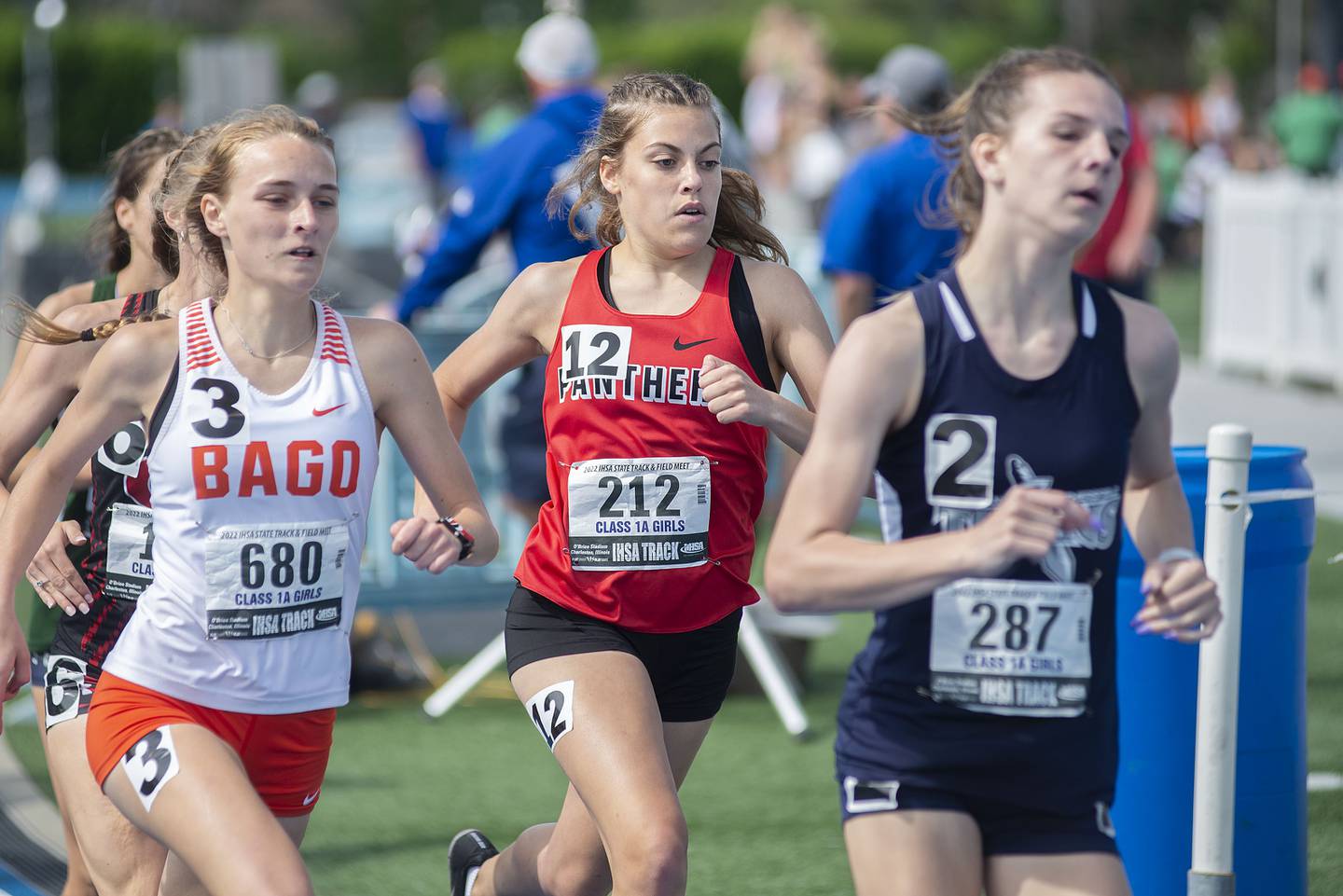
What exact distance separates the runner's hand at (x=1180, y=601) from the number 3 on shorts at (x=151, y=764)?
166cm

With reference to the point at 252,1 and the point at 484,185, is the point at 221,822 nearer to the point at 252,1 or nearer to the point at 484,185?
the point at 484,185

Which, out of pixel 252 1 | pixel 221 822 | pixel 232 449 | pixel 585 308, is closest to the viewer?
pixel 221 822

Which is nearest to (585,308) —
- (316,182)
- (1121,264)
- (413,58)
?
(316,182)

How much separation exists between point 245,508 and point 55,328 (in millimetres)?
721

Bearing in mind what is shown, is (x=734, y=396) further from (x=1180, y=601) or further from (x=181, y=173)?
(x=181, y=173)

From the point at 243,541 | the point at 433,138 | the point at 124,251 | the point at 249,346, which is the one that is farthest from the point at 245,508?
the point at 433,138

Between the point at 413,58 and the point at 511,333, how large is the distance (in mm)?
66060

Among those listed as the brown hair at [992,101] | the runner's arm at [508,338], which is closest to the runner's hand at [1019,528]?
the brown hair at [992,101]

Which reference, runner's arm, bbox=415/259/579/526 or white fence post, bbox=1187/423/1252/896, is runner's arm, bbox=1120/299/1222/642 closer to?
white fence post, bbox=1187/423/1252/896

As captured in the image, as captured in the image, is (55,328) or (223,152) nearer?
(223,152)

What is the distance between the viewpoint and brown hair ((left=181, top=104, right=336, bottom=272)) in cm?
366

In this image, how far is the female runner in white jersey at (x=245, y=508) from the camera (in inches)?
136

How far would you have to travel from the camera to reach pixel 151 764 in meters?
3.38

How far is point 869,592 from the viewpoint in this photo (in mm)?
2865
